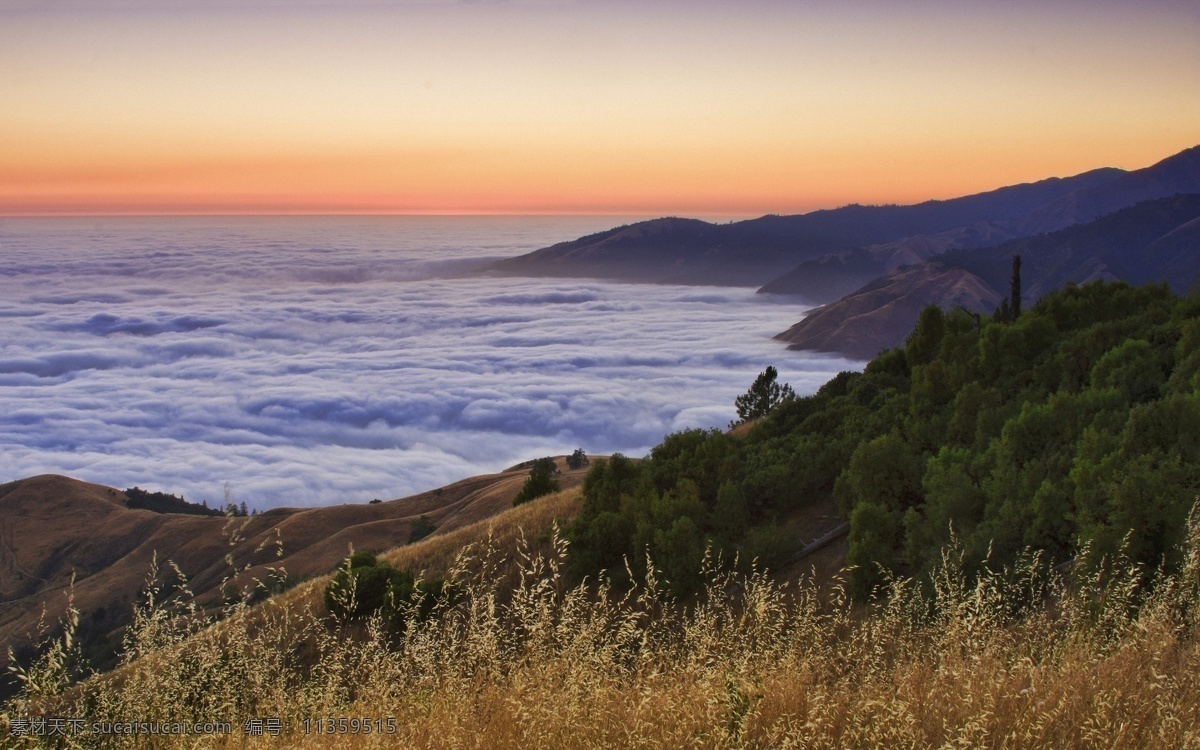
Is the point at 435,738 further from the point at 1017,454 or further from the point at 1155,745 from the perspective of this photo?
the point at 1017,454

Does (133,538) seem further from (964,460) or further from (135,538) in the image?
(964,460)

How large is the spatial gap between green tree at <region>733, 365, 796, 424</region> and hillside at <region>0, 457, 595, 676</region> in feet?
33.0

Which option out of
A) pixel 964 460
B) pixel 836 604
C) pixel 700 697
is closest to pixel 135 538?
pixel 964 460

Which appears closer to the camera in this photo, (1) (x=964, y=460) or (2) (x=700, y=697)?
(2) (x=700, y=697)

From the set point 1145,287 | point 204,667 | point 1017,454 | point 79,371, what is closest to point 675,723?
point 204,667

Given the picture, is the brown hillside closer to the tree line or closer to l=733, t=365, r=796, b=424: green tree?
l=733, t=365, r=796, b=424: green tree

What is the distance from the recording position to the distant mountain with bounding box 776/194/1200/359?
554 ft

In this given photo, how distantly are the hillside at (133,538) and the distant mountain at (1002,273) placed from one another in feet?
413

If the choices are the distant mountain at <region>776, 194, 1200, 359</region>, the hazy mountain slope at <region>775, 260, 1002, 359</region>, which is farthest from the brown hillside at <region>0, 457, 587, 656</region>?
the distant mountain at <region>776, 194, 1200, 359</region>

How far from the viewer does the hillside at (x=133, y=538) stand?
45.7 metres

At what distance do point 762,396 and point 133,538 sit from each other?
160 feet

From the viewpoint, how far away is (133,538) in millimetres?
59500

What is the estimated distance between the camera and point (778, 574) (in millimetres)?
12219

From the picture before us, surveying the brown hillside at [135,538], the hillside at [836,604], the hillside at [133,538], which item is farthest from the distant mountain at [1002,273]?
the hillside at [836,604]
